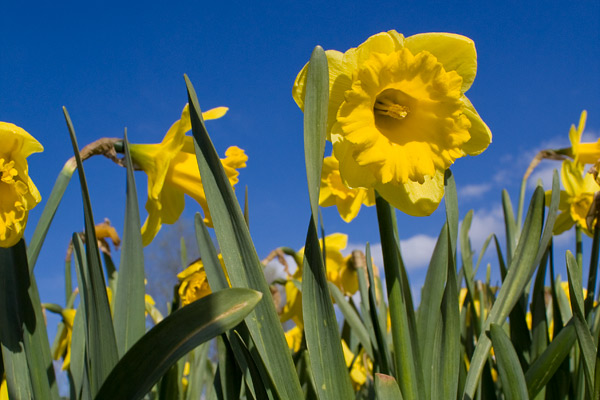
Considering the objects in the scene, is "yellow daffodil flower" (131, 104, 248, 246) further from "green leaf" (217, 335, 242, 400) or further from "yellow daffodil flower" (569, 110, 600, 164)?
"yellow daffodil flower" (569, 110, 600, 164)

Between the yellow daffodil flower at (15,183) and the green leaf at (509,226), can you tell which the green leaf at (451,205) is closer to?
the green leaf at (509,226)

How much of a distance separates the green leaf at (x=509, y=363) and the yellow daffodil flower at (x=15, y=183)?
94 cm

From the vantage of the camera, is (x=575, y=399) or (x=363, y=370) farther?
(x=363, y=370)

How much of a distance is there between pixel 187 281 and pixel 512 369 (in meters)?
1.02

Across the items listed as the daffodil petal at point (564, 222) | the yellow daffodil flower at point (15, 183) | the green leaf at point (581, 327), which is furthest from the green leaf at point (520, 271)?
the yellow daffodil flower at point (15, 183)

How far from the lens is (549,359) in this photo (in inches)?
49.4

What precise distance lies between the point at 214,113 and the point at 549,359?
98 centimetres

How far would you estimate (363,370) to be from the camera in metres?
2.65

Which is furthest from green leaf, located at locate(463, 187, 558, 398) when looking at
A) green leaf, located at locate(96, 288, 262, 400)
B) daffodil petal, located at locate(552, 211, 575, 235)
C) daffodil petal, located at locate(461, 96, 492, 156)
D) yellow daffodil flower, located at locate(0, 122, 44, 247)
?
yellow daffodil flower, located at locate(0, 122, 44, 247)

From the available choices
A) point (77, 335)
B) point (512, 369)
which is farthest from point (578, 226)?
point (77, 335)

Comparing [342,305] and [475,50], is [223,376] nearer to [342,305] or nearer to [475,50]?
[342,305]

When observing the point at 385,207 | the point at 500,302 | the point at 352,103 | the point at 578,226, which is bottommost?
the point at 500,302

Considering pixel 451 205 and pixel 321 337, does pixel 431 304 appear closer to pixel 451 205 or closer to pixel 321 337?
pixel 451 205

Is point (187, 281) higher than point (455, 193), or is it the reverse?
point (455, 193)
